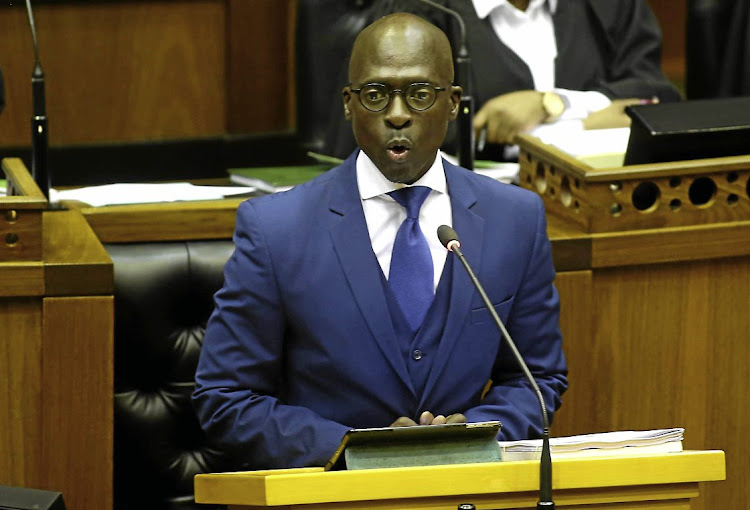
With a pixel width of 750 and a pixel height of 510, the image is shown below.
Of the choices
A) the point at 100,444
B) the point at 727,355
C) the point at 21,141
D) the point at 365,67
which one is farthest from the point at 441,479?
the point at 21,141

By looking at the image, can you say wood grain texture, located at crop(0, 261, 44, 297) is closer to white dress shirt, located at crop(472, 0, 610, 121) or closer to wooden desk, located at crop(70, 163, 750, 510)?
wooden desk, located at crop(70, 163, 750, 510)

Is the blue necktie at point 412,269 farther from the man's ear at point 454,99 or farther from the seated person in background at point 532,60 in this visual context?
the seated person in background at point 532,60

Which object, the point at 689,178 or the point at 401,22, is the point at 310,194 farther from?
the point at 689,178

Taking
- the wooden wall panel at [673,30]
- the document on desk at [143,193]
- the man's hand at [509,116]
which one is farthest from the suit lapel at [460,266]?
the wooden wall panel at [673,30]

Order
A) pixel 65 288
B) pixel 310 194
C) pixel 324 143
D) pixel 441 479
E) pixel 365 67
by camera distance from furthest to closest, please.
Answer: pixel 324 143
pixel 65 288
pixel 310 194
pixel 365 67
pixel 441 479

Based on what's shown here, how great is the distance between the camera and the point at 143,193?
2.88m

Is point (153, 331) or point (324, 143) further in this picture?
point (324, 143)

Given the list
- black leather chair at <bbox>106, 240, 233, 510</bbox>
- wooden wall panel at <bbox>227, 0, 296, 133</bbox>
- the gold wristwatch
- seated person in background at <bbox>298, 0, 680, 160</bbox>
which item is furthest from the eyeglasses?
wooden wall panel at <bbox>227, 0, 296, 133</bbox>

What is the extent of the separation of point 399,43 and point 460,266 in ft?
1.10

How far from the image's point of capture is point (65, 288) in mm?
2379

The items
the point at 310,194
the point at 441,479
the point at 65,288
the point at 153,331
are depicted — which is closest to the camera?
the point at 441,479

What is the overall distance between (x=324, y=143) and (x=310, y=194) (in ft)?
4.49

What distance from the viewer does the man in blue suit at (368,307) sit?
2.05m

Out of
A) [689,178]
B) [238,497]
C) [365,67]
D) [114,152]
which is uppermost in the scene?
[365,67]
